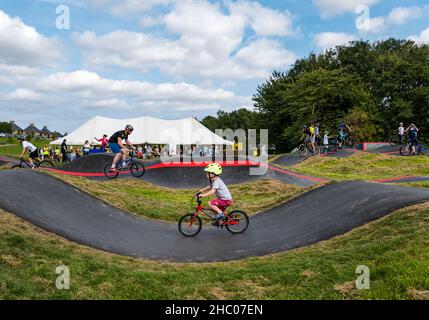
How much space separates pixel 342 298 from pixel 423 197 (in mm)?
5294

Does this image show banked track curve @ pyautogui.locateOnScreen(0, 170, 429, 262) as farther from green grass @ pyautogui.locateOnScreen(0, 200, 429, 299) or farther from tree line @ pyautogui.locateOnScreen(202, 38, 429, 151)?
tree line @ pyautogui.locateOnScreen(202, 38, 429, 151)

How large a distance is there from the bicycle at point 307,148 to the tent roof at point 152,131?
42.8 ft

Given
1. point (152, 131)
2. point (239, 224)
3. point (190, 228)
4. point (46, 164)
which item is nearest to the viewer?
point (190, 228)

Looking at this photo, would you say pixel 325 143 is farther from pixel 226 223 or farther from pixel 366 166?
pixel 226 223

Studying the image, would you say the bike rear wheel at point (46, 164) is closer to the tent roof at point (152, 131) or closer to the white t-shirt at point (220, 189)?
the white t-shirt at point (220, 189)

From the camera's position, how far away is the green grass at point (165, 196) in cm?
1386

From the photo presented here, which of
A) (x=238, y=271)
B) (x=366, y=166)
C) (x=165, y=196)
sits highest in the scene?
(x=366, y=166)

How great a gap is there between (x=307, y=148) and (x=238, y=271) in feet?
79.9

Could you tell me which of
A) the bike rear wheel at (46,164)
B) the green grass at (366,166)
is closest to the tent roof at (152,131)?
the green grass at (366,166)

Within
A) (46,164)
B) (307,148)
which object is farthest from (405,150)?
(46,164)

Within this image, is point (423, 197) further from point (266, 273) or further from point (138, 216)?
point (138, 216)

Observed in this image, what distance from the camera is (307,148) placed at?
30109mm

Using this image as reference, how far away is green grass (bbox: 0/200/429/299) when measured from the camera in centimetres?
540
